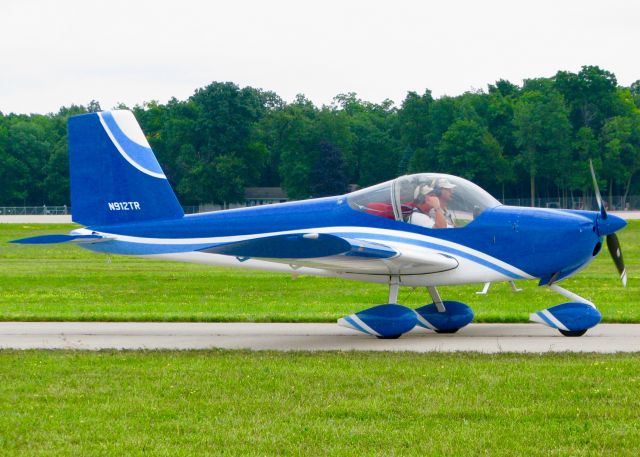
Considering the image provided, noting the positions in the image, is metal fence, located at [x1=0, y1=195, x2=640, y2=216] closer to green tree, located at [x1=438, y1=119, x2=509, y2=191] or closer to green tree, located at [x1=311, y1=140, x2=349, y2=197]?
green tree, located at [x1=438, y1=119, x2=509, y2=191]

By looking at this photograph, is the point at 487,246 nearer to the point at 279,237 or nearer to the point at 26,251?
the point at 279,237

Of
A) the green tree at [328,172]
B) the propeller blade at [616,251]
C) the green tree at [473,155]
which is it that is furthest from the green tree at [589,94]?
the propeller blade at [616,251]

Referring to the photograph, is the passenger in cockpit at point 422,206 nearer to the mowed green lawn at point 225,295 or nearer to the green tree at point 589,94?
the mowed green lawn at point 225,295

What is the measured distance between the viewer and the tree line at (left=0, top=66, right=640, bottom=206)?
103 metres

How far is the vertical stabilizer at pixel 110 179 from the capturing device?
1564 cm

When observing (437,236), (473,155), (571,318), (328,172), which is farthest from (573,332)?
(328,172)

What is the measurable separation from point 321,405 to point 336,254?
445 cm

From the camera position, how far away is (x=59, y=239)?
574 inches

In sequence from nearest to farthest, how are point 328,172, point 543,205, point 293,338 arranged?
1. point 293,338
2. point 543,205
3. point 328,172

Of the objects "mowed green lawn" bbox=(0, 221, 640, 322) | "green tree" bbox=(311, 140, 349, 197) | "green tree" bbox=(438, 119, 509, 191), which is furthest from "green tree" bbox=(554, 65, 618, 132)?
"mowed green lawn" bbox=(0, 221, 640, 322)

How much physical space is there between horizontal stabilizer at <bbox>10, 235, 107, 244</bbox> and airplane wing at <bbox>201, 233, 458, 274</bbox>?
2.68 metres

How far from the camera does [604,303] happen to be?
19750 millimetres

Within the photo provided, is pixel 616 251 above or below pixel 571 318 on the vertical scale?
above

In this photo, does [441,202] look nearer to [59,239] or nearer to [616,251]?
[616,251]
